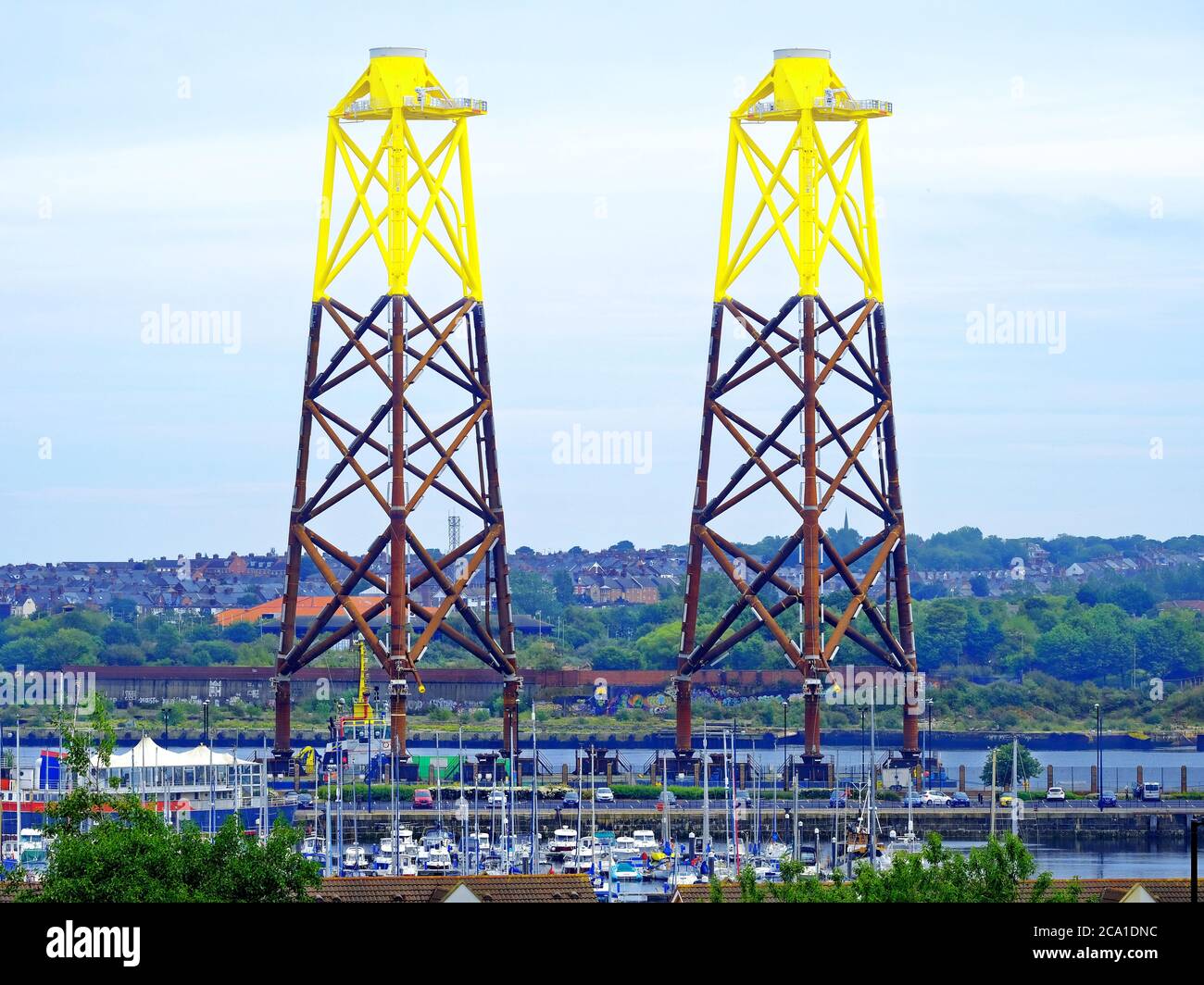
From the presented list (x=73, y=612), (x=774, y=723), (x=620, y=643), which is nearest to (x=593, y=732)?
(x=774, y=723)

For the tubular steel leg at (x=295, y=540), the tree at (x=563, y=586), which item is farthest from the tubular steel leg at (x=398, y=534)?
the tree at (x=563, y=586)

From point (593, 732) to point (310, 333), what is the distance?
5255cm

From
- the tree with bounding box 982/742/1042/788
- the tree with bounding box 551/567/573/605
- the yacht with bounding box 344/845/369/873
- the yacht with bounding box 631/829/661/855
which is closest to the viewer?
the yacht with bounding box 344/845/369/873

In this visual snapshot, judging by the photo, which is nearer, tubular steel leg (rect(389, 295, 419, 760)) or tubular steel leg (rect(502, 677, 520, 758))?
tubular steel leg (rect(389, 295, 419, 760))

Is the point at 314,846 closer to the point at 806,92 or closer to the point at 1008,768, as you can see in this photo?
the point at 806,92

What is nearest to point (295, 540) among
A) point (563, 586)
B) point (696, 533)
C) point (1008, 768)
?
point (696, 533)

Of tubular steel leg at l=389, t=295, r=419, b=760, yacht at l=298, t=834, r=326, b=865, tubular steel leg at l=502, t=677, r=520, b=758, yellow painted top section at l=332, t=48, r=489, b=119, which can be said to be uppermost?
yellow painted top section at l=332, t=48, r=489, b=119

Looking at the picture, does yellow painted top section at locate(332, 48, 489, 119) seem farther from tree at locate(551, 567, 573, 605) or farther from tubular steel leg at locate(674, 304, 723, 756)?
tree at locate(551, 567, 573, 605)

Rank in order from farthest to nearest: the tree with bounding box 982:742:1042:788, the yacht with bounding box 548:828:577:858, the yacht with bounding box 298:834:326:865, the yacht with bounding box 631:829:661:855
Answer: the tree with bounding box 982:742:1042:788 < the yacht with bounding box 631:829:661:855 < the yacht with bounding box 548:828:577:858 < the yacht with bounding box 298:834:326:865

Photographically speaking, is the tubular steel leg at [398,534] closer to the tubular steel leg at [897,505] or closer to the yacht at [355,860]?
the yacht at [355,860]

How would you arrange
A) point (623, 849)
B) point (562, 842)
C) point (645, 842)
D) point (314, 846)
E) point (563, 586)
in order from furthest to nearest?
1. point (563, 586)
2. point (645, 842)
3. point (562, 842)
4. point (623, 849)
5. point (314, 846)

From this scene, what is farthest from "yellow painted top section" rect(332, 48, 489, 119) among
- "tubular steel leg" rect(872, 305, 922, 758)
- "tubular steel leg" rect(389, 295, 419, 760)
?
"tubular steel leg" rect(872, 305, 922, 758)
